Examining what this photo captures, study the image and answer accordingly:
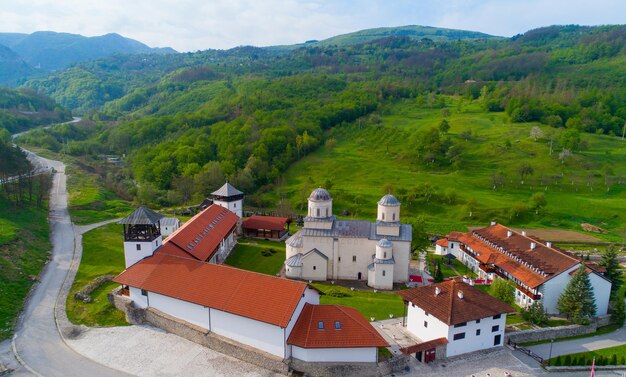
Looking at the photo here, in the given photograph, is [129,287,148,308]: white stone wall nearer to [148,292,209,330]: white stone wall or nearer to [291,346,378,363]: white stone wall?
[148,292,209,330]: white stone wall

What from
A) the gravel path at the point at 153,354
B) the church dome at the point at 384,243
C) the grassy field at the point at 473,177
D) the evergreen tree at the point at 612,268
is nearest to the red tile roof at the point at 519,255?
the evergreen tree at the point at 612,268

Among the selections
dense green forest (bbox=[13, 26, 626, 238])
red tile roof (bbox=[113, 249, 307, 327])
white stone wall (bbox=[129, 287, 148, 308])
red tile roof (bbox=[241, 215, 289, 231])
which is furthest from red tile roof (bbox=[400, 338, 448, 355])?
dense green forest (bbox=[13, 26, 626, 238])

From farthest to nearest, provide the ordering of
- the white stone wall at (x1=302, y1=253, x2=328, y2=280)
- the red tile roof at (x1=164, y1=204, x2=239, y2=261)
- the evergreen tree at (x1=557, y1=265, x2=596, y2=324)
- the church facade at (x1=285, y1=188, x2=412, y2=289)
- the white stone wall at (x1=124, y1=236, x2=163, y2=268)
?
the white stone wall at (x1=302, y1=253, x2=328, y2=280)
the church facade at (x1=285, y1=188, x2=412, y2=289)
the red tile roof at (x1=164, y1=204, x2=239, y2=261)
the white stone wall at (x1=124, y1=236, x2=163, y2=268)
the evergreen tree at (x1=557, y1=265, x2=596, y2=324)

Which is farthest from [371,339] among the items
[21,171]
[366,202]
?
[21,171]

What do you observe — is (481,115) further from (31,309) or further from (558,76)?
(31,309)

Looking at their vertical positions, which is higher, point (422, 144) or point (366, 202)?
point (422, 144)

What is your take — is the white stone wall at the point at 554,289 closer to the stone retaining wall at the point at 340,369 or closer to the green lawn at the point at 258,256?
the stone retaining wall at the point at 340,369

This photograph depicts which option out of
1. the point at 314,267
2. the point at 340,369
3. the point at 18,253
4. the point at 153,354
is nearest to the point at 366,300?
the point at 314,267

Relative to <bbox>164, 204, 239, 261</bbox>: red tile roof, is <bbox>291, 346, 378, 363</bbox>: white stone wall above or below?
below
